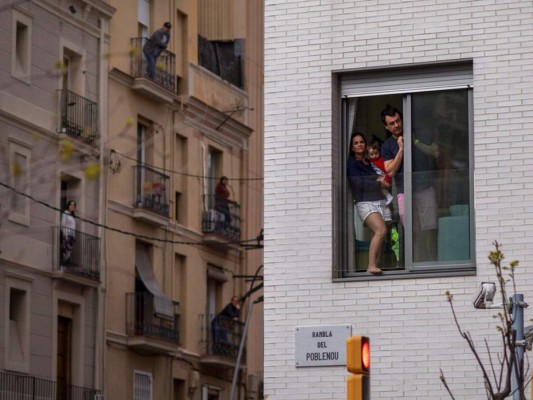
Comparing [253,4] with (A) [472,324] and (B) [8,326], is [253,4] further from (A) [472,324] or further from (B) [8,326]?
(A) [472,324]

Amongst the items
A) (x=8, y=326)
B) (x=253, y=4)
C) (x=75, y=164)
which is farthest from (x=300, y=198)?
(x=253, y=4)

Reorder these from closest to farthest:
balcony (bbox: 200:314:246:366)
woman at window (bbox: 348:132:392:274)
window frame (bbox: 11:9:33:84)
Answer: woman at window (bbox: 348:132:392:274), window frame (bbox: 11:9:33:84), balcony (bbox: 200:314:246:366)

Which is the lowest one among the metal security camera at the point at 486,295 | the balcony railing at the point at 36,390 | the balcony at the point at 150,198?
the metal security camera at the point at 486,295

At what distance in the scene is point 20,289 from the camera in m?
43.2

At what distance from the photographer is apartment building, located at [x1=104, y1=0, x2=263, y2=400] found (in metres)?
48.5

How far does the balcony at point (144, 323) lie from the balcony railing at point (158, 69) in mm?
6388

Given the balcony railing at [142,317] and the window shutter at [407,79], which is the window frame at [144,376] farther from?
the window shutter at [407,79]

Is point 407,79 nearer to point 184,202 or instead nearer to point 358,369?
point 358,369

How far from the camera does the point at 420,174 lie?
1980cm

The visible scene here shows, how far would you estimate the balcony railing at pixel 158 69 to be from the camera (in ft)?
163

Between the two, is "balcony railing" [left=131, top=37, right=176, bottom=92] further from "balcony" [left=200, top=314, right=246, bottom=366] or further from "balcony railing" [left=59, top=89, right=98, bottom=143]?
"balcony" [left=200, top=314, right=246, bottom=366]

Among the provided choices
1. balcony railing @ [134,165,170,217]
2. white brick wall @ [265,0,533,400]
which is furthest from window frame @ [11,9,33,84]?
white brick wall @ [265,0,533,400]

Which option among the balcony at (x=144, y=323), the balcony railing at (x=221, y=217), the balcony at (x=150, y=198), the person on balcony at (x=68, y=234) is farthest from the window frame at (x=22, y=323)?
the balcony railing at (x=221, y=217)

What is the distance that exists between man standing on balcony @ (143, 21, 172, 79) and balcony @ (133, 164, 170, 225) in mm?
Answer: 2795
